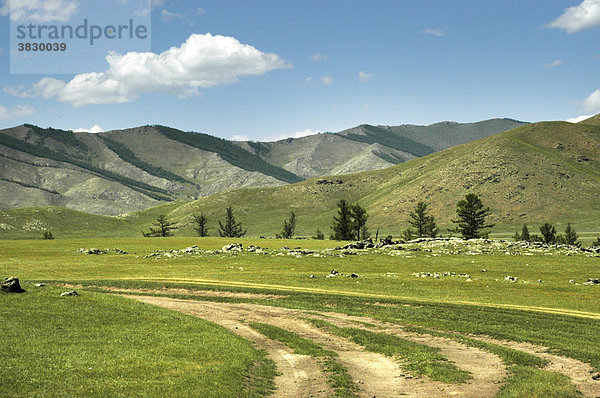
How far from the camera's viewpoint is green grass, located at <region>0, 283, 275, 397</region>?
16.0 m

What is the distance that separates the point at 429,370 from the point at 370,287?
30.1 m

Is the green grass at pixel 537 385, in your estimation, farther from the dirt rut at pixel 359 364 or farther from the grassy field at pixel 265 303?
the dirt rut at pixel 359 364

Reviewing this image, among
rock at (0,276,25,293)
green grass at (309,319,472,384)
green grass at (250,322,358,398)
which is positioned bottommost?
green grass at (309,319,472,384)

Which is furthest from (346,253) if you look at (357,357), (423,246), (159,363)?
(159,363)

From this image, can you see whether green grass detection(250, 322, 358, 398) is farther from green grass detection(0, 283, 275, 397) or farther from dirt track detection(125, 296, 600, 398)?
green grass detection(0, 283, 275, 397)

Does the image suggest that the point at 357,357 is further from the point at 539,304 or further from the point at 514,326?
the point at 539,304

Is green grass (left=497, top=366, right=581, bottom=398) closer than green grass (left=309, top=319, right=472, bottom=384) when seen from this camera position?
Yes

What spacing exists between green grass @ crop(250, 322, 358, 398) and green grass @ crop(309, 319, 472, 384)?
2707mm

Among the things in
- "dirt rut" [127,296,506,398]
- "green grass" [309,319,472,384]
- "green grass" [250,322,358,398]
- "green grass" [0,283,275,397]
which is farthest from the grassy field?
"dirt rut" [127,296,506,398]

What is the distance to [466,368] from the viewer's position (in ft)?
69.2

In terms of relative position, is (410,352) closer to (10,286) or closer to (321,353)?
(321,353)

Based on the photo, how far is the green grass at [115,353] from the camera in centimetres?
1602

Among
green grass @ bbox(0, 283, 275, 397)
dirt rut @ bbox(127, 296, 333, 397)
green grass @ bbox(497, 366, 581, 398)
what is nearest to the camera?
green grass @ bbox(0, 283, 275, 397)

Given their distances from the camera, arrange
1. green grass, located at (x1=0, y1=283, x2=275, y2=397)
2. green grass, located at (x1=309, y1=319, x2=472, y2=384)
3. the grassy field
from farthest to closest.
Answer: green grass, located at (x1=309, y1=319, x2=472, y2=384), the grassy field, green grass, located at (x1=0, y1=283, x2=275, y2=397)
